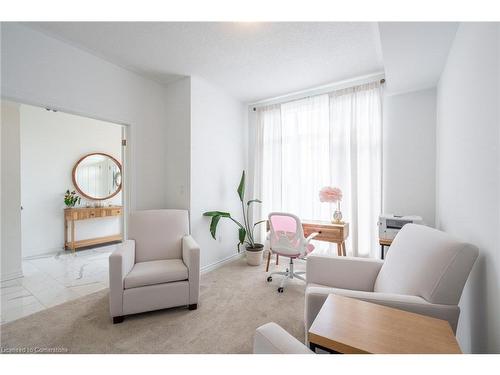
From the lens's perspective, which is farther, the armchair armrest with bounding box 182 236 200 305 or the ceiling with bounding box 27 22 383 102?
the armchair armrest with bounding box 182 236 200 305

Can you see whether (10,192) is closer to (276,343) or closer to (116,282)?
(116,282)

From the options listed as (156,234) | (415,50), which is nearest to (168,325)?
(156,234)

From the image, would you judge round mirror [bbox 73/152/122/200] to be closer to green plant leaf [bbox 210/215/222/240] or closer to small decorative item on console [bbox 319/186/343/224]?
green plant leaf [bbox 210/215/222/240]

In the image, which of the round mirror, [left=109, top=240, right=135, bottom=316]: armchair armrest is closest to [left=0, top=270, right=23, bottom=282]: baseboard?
the round mirror

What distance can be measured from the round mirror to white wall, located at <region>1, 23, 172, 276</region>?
151 centimetres

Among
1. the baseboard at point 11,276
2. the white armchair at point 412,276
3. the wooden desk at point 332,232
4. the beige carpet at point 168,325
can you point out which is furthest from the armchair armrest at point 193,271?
the baseboard at point 11,276

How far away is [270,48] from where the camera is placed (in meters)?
2.16

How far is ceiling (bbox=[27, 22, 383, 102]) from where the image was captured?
188 cm

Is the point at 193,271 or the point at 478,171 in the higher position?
the point at 478,171

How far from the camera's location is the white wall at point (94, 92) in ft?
6.08

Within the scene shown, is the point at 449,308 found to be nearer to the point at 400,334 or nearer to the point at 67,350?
the point at 400,334

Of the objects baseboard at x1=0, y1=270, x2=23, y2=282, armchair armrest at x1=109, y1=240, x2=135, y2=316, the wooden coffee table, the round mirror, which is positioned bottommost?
baseboard at x1=0, y1=270, x2=23, y2=282

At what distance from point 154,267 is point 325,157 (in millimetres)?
2553
